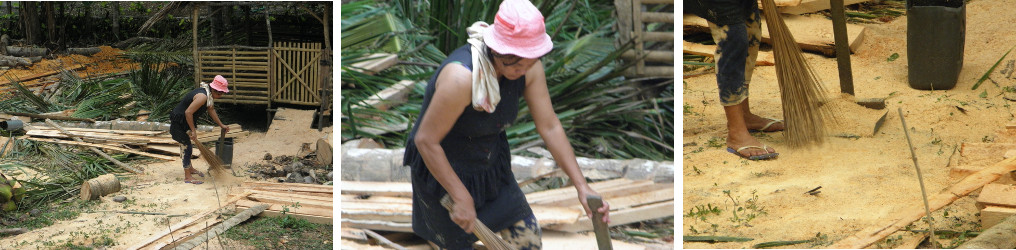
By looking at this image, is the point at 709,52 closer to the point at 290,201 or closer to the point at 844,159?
the point at 844,159

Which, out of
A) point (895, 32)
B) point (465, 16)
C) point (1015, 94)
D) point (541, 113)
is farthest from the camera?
point (895, 32)

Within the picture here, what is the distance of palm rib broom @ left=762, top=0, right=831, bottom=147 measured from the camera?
4.91m

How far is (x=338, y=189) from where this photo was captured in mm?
4000

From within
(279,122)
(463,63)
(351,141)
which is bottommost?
(279,122)

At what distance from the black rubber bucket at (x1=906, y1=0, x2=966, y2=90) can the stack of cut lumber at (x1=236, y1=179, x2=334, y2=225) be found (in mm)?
4065

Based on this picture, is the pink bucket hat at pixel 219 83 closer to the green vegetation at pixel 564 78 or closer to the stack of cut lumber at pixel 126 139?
the stack of cut lumber at pixel 126 139

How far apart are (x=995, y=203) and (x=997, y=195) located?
8 cm

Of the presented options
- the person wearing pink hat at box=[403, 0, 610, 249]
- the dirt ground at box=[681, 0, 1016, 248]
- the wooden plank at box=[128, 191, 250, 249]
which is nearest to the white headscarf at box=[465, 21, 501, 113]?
the person wearing pink hat at box=[403, 0, 610, 249]

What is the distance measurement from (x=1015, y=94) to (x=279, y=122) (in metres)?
5.61

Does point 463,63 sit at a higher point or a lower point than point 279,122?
higher

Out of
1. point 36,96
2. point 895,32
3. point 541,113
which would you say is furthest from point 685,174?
point 36,96

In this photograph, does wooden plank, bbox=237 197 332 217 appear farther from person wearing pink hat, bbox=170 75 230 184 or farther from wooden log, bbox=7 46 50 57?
wooden log, bbox=7 46 50 57

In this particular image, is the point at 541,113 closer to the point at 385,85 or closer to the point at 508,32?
the point at 508,32

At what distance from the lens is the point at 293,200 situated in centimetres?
724
